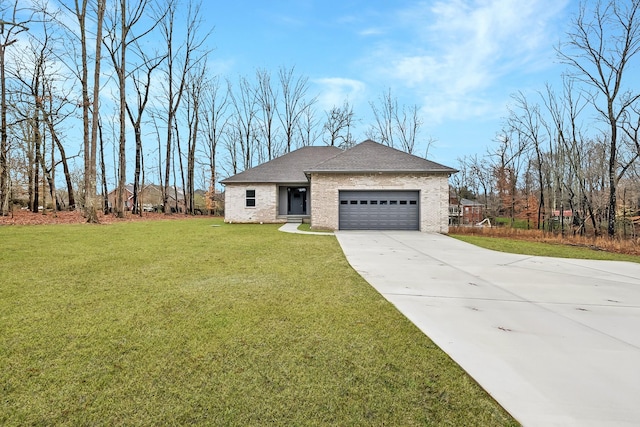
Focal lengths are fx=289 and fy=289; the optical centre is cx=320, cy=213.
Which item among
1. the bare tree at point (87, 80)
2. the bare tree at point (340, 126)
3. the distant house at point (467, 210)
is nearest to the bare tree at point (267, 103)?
the bare tree at point (340, 126)

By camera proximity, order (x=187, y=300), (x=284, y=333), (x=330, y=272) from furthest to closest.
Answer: (x=330, y=272) → (x=187, y=300) → (x=284, y=333)

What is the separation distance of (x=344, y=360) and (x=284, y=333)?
73cm

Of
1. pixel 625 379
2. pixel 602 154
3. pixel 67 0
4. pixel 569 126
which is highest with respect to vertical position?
pixel 67 0

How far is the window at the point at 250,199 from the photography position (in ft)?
57.6

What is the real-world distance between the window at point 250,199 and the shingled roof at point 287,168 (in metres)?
0.71

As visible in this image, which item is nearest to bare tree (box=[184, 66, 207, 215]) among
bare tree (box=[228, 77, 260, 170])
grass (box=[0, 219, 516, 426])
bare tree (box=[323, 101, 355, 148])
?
bare tree (box=[228, 77, 260, 170])

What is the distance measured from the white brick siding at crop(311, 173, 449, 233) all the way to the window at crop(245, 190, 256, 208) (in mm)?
5108

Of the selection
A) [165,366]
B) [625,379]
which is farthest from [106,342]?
[625,379]

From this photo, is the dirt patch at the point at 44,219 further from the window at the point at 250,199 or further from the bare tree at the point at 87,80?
the window at the point at 250,199

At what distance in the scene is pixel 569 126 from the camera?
19.1m

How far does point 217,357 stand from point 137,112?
25416mm

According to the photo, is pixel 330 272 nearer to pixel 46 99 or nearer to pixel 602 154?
pixel 46 99

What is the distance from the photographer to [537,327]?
10.2ft

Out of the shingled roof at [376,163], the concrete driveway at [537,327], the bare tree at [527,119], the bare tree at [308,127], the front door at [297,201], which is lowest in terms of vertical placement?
the concrete driveway at [537,327]
